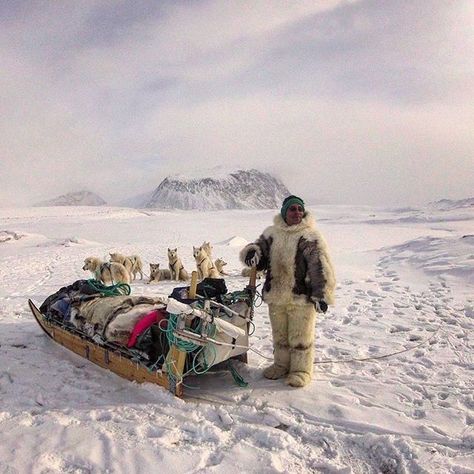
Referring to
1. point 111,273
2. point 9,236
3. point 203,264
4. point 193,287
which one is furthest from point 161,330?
point 9,236

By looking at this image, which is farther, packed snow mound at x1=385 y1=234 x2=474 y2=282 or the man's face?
packed snow mound at x1=385 y1=234 x2=474 y2=282

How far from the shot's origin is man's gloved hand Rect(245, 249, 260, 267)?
4.73m

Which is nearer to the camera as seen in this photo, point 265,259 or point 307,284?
point 307,284

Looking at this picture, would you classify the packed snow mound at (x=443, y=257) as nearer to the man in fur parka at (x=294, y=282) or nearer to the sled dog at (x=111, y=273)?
the man in fur parka at (x=294, y=282)

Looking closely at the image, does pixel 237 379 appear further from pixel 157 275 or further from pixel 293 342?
pixel 157 275

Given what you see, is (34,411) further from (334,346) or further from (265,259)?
(334,346)

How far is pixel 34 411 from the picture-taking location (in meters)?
3.86

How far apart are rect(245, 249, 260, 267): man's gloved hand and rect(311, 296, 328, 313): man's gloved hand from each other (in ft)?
2.62

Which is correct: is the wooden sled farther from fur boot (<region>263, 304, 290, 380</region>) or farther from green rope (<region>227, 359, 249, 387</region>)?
fur boot (<region>263, 304, 290, 380</region>)

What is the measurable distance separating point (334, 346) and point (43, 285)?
28.8ft

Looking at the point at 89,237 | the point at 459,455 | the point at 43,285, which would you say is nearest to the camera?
the point at 459,455

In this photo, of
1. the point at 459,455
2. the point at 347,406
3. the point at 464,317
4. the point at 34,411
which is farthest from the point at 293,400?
the point at 464,317

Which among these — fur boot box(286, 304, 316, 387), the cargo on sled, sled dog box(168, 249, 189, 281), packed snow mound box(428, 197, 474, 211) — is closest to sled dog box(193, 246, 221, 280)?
sled dog box(168, 249, 189, 281)

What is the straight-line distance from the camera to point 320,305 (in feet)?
13.9
